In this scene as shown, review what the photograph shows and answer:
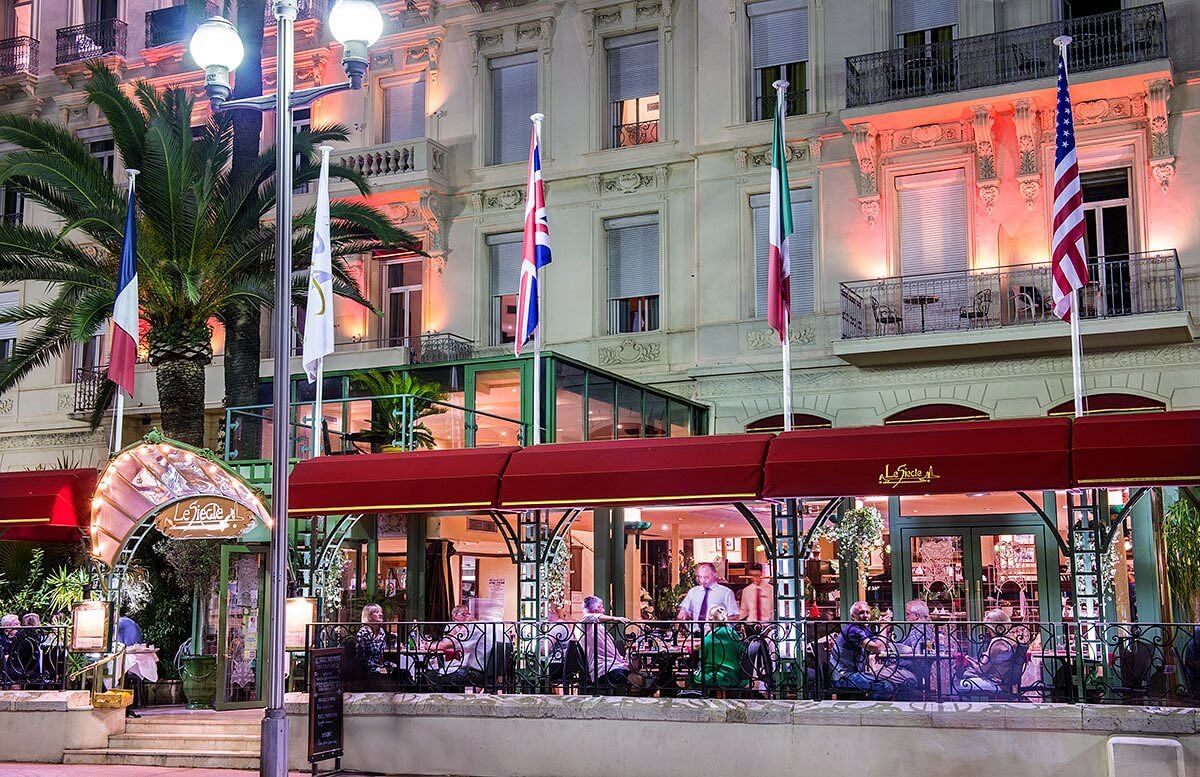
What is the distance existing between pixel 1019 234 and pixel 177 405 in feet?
45.4

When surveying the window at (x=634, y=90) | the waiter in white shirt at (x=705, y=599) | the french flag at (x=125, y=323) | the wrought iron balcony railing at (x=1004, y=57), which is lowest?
the waiter in white shirt at (x=705, y=599)

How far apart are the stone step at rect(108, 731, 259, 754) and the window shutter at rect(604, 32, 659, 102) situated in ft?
47.9

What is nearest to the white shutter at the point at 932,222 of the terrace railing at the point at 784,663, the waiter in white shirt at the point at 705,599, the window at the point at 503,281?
the window at the point at 503,281

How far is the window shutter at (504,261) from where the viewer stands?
25.9 meters

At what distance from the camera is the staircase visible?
15.4 meters

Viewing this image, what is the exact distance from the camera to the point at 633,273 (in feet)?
82.0

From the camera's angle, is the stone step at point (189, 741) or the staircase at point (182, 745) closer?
the staircase at point (182, 745)

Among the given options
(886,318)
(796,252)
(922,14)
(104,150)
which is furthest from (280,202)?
(104,150)

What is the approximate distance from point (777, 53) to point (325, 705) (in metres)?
15.2

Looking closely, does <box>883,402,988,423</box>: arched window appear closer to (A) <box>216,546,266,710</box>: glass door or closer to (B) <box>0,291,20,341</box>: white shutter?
(A) <box>216,546,266,710</box>: glass door

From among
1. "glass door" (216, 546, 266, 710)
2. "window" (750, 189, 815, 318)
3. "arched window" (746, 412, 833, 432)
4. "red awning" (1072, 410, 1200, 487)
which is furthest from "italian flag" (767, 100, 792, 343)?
"glass door" (216, 546, 266, 710)

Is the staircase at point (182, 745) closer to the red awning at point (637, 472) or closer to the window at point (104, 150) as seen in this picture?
the red awning at point (637, 472)

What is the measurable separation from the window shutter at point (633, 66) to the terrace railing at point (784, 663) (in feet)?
43.6

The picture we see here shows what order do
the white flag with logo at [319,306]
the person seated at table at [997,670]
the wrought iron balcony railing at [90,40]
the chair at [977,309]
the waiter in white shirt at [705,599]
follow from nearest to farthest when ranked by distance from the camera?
the person seated at table at [997,670], the waiter in white shirt at [705,599], the white flag with logo at [319,306], the chair at [977,309], the wrought iron balcony railing at [90,40]
